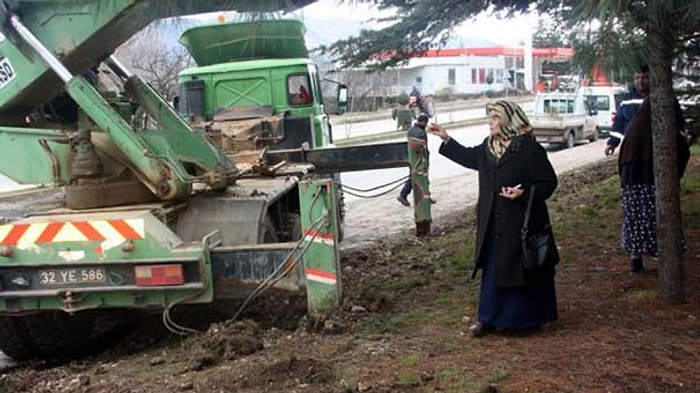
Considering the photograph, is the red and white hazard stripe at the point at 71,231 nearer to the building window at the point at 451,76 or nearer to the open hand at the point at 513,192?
the open hand at the point at 513,192

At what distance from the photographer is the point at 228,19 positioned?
3.83 metres

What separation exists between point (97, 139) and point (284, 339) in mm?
1942

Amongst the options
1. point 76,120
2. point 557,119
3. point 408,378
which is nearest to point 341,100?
point 76,120

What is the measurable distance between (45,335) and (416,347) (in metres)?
2.91

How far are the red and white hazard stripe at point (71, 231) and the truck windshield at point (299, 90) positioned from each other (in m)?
4.80

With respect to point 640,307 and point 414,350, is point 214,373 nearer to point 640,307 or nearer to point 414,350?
point 414,350

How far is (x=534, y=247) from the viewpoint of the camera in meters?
4.78

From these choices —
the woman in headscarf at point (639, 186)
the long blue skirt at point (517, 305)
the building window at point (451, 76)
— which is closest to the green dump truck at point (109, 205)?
the long blue skirt at point (517, 305)

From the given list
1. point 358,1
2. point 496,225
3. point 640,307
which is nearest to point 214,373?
point 496,225

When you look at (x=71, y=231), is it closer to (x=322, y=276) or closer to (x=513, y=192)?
(x=322, y=276)

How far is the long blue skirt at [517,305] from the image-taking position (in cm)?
488

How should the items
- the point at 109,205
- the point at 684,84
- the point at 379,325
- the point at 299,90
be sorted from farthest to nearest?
the point at 299,90 → the point at 684,84 → the point at 109,205 → the point at 379,325

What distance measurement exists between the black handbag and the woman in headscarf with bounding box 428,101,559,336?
0.02 m

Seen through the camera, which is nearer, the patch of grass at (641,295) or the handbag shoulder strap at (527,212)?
the handbag shoulder strap at (527,212)
